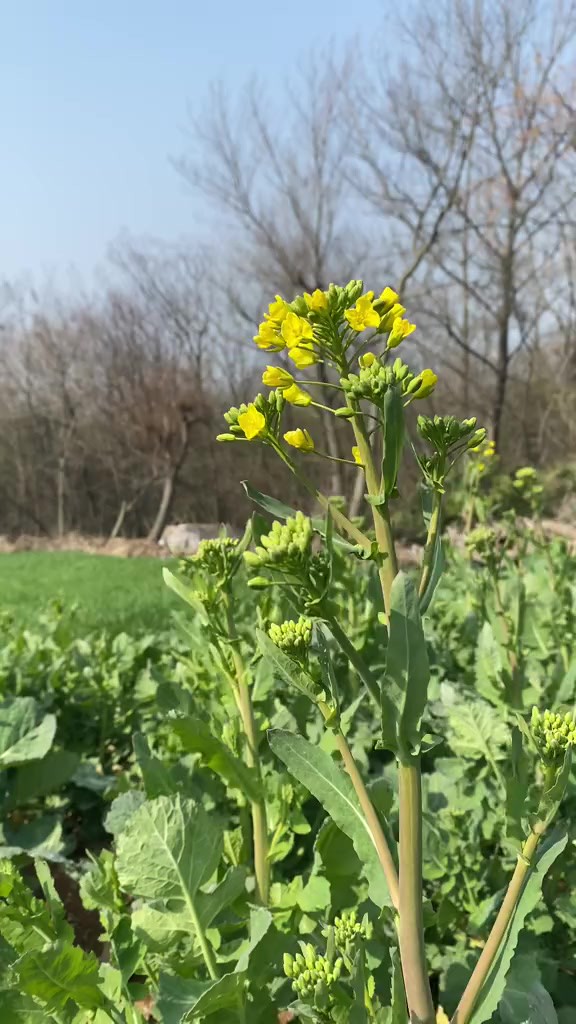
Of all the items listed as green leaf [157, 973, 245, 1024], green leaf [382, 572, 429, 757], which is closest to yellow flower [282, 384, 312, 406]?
green leaf [382, 572, 429, 757]

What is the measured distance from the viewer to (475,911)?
1195 mm

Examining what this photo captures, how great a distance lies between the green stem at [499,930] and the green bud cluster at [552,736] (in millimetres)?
77

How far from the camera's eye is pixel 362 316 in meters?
0.76

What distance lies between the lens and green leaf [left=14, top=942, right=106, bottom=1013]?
0.87m

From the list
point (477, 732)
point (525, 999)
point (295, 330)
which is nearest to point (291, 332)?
point (295, 330)

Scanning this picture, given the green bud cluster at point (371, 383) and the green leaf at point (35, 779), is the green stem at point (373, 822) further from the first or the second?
the green leaf at point (35, 779)

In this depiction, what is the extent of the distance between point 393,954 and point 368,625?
1.18 meters

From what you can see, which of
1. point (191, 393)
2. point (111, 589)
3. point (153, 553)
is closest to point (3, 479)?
point (191, 393)

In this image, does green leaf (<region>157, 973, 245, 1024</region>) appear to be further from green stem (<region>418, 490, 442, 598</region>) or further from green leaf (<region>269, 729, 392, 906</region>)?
green stem (<region>418, 490, 442, 598</region>)

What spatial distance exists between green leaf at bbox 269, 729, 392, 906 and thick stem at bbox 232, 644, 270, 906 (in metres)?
0.35

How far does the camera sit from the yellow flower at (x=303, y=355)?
0.77m

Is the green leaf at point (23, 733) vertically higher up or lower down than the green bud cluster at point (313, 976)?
lower down

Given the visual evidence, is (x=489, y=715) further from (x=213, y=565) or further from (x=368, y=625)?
(x=213, y=565)

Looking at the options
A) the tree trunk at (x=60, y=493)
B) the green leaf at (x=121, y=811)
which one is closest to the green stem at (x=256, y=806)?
the green leaf at (x=121, y=811)
